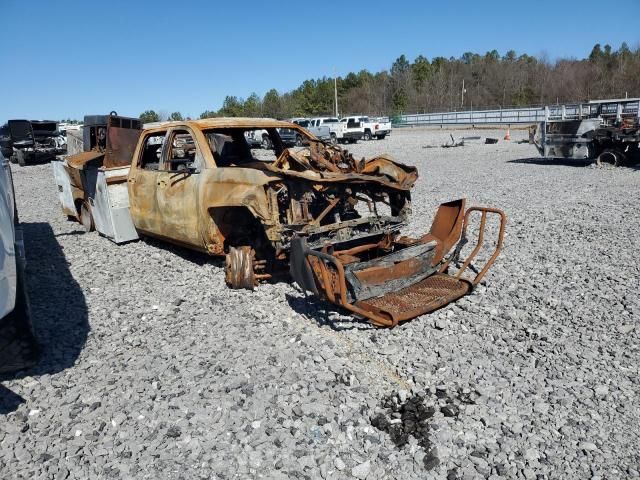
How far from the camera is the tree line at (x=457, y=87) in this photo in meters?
64.8

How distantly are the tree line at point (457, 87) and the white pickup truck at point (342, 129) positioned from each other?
34374 millimetres

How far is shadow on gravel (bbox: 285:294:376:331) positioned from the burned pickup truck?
0.24 metres

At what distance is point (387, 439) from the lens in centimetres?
299

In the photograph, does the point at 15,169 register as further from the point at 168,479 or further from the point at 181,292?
the point at 168,479

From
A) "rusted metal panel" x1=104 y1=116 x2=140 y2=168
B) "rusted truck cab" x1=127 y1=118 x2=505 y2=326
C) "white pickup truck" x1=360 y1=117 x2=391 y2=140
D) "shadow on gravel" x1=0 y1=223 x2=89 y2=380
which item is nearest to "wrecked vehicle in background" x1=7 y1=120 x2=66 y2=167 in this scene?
"rusted metal panel" x1=104 y1=116 x2=140 y2=168

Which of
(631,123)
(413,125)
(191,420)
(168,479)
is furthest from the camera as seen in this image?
(413,125)

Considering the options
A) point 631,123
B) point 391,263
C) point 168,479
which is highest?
point 631,123

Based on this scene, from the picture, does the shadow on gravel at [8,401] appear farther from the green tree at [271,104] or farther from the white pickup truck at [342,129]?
the green tree at [271,104]

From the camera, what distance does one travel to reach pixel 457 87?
291ft

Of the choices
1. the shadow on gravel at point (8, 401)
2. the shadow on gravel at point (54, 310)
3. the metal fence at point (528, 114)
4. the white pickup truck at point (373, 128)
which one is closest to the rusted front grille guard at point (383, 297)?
the shadow on gravel at point (54, 310)

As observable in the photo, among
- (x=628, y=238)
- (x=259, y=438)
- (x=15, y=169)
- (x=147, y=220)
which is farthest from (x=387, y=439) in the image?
(x=15, y=169)

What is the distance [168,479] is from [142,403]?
0.84 metres

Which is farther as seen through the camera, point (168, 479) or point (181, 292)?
point (181, 292)

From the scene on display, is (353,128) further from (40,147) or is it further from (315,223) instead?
(315,223)
